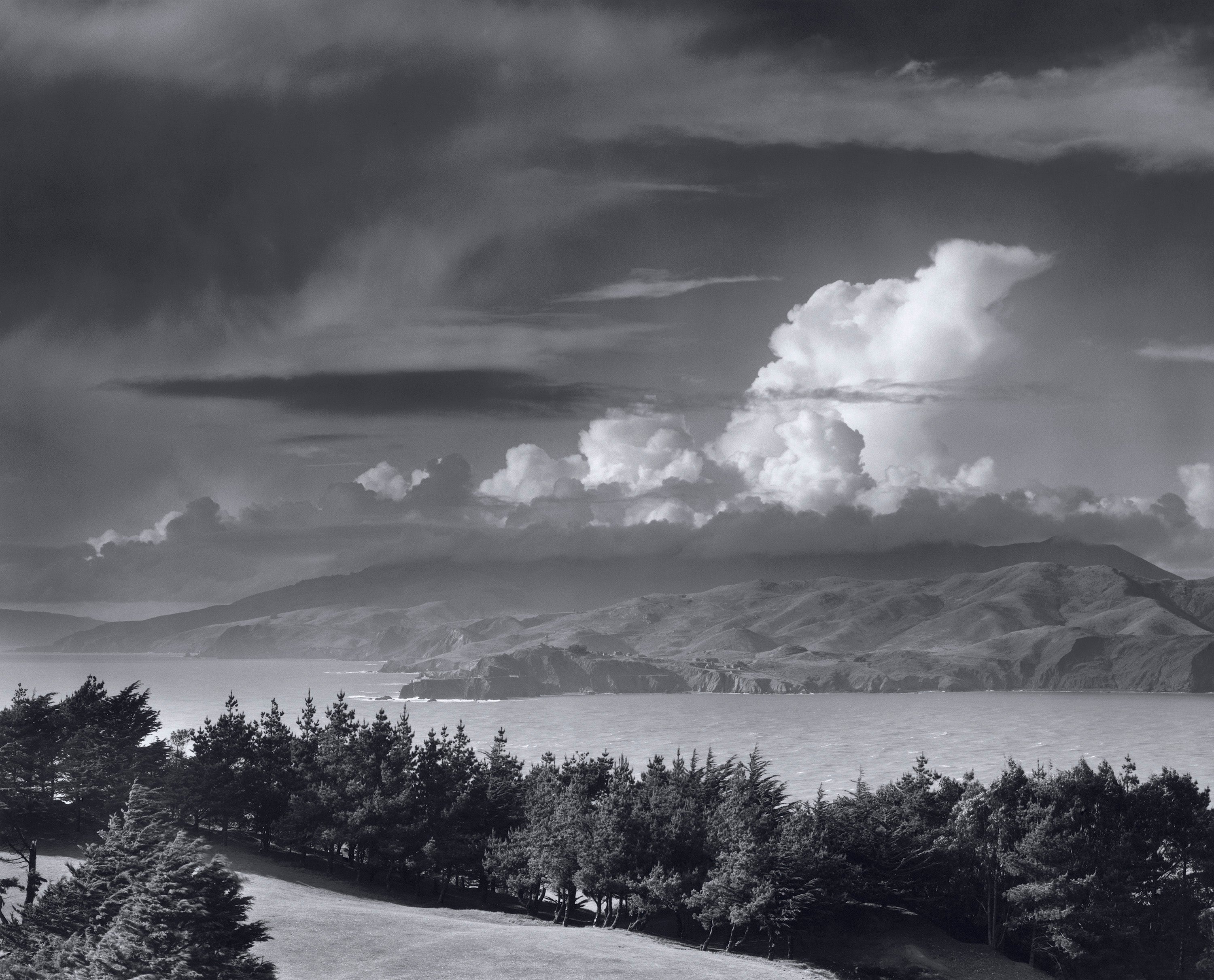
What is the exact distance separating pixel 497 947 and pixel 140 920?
26.9 m

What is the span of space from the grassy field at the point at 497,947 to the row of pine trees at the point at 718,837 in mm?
2822

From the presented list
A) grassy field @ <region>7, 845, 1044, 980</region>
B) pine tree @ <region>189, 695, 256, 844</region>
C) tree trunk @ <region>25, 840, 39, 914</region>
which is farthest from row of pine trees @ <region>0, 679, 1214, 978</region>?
tree trunk @ <region>25, 840, 39, 914</region>

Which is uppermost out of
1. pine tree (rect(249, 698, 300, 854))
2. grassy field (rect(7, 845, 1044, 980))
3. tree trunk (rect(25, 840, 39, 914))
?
pine tree (rect(249, 698, 300, 854))

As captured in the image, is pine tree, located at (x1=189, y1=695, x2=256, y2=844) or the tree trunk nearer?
the tree trunk

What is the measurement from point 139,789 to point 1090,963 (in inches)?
2479

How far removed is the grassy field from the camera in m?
56.7

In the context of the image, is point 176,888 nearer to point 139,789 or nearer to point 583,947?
point 139,789

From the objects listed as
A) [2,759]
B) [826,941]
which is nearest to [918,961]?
[826,941]

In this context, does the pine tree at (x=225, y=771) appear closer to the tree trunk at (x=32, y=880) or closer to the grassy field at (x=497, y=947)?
the grassy field at (x=497, y=947)

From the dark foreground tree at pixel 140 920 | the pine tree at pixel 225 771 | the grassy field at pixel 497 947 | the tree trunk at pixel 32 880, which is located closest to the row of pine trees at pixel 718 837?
the pine tree at pixel 225 771

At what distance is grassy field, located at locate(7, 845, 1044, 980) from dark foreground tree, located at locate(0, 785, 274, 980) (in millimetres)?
13707

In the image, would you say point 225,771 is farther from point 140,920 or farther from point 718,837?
point 140,920

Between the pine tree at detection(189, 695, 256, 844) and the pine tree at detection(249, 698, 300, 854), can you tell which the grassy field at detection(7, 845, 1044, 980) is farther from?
the pine tree at detection(249, 698, 300, 854)

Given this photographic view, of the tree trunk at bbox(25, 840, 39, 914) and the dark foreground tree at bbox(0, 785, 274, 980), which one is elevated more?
the dark foreground tree at bbox(0, 785, 274, 980)
